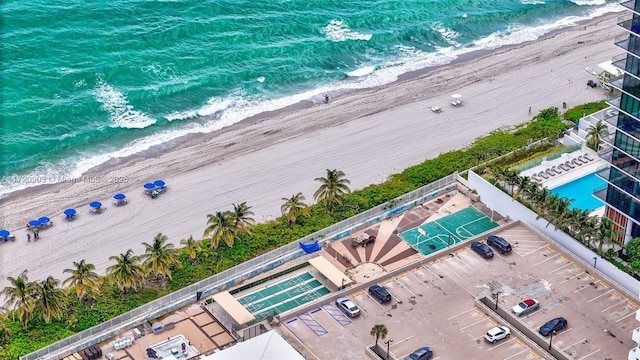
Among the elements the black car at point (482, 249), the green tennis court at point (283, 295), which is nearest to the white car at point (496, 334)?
the black car at point (482, 249)

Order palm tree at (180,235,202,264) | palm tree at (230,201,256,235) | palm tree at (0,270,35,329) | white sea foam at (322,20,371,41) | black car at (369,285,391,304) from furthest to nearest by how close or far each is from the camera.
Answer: white sea foam at (322,20,371,41), palm tree at (230,201,256,235), palm tree at (180,235,202,264), black car at (369,285,391,304), palm tree at (0,270,35,329)

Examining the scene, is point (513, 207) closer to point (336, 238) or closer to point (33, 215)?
point (336, 238)

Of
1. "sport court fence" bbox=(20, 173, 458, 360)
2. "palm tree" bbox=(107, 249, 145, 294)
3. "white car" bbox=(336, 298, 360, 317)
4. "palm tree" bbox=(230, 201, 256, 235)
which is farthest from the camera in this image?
"palm tree" bbox=(230, 201, 256, 235)

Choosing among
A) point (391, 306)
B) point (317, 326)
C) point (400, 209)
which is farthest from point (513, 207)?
point (317, 326)

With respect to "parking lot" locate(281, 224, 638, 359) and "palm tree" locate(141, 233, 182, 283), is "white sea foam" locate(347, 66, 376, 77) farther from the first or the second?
"palm tree" locate(141, 233, 182, 283)

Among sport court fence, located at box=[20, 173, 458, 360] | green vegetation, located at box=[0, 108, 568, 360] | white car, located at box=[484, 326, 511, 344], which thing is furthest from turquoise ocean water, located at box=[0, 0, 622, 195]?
white car, located at box=[484, 326, 511, 344]

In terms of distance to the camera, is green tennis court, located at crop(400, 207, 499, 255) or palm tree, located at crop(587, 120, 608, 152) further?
palm tree, located at crop(587, 120, 608, 152)

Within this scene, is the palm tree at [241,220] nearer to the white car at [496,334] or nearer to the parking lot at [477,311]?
the parking lot at [477,311]

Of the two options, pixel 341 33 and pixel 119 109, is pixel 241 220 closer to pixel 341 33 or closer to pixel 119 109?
pixel 119 109
